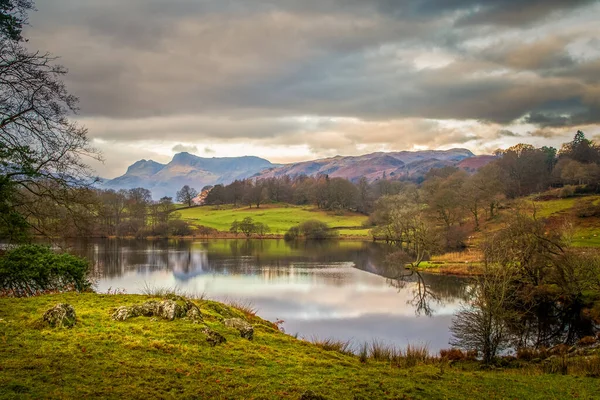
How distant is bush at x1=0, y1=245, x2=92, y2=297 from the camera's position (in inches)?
651

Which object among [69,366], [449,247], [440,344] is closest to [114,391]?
[69,366]

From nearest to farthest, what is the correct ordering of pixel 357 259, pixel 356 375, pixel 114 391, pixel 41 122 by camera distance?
pixel 114 391, pixel 356 375, pixel 41 122, pixel 357 259

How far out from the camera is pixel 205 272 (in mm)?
48594

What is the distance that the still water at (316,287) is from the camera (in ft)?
84.1

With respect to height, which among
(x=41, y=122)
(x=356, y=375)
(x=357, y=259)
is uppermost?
(x=41, y=122)

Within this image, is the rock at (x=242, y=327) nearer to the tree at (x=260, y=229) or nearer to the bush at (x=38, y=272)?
the bush at (x=38, y=272)

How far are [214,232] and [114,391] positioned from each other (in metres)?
103

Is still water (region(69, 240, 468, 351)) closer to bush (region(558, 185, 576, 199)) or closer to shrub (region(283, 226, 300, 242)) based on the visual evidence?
shrub (region(283, 226, 300, 242))

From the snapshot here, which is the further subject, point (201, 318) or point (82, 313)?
point (201, 318)

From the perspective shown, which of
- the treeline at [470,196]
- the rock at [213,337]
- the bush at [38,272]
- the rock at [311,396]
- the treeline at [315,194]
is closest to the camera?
the rock at [311,396]

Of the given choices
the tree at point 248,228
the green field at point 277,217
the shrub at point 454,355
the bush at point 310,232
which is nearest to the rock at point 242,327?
the shrub at point 454,355

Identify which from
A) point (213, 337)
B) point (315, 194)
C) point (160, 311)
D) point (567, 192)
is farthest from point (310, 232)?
point (213, 337)

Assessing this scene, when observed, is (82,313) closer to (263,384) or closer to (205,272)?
(263,384)

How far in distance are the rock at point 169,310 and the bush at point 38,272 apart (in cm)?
722
